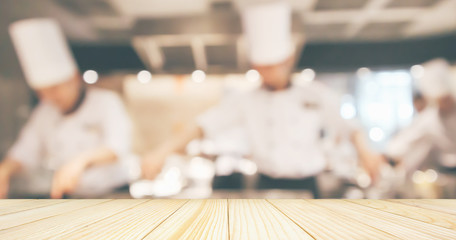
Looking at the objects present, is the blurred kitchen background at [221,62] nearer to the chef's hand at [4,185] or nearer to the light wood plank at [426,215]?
the chef's hand at [4,185]

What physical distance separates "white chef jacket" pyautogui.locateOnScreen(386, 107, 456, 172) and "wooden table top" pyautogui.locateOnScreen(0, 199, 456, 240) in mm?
1072

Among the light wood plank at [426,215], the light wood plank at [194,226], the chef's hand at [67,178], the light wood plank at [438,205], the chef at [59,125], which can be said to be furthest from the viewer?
the chef at [59,125]

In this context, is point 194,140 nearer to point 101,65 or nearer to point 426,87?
point 101,65

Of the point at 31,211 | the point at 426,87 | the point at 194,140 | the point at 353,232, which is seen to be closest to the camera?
the point at 353,232

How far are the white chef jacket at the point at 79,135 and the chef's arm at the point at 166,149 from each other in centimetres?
15

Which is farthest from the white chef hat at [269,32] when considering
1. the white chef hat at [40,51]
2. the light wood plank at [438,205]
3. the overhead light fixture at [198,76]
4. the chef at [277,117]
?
the white chef hat at [40,51]

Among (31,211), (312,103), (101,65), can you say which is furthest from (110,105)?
(312,103)

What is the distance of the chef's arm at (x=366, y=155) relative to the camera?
1926 mm

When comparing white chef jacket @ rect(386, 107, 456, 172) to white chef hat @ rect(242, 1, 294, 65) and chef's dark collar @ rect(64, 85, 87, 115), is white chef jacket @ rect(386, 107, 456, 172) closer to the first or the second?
white chef hat @ rect(242, 1, 294, 65)

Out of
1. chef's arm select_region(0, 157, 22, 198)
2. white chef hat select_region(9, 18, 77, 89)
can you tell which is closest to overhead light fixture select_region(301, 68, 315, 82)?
white chef hat select_region(9, 18, 77, 89)

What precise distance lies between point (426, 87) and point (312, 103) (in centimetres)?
87

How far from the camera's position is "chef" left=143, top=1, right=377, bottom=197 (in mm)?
1932

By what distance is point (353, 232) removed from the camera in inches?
28.3

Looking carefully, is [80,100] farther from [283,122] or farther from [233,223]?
[233,223]
